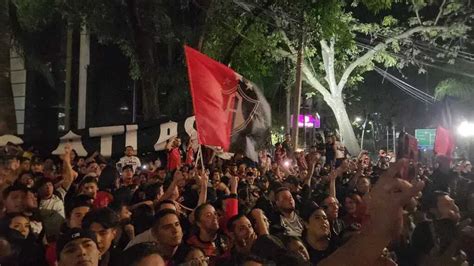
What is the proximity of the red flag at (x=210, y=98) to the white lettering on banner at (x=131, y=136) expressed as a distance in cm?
287

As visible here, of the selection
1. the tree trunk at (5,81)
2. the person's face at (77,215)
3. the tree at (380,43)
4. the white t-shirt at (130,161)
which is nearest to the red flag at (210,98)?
the person's face at (77,215)

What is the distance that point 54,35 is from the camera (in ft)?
61.7

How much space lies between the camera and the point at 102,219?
4.29 meters

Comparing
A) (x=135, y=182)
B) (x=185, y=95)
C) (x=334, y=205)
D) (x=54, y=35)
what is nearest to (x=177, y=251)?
(x=334, y=205)

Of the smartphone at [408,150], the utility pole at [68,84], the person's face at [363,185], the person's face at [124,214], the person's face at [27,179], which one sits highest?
the utility pole at [68,84]

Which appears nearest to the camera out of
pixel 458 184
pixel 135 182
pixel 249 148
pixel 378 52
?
pixel 249 148

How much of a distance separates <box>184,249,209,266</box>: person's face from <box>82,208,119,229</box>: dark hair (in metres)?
0.69

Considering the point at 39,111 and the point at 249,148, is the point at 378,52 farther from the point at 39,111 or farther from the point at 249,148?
the point at 249,148

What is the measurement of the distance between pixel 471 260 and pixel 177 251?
2.36m

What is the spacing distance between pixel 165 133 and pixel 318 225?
13.8 feet

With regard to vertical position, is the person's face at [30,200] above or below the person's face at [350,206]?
above

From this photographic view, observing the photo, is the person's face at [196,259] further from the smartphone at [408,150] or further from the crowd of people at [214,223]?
the smartphone at [408,150]

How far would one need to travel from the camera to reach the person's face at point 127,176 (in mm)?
7879

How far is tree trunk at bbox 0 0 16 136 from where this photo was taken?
872cm
